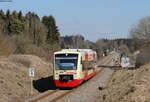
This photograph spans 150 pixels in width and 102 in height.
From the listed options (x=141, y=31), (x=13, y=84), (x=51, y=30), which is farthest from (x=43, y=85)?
(x=51, y=30)

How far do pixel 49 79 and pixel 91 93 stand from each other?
45.4 ft

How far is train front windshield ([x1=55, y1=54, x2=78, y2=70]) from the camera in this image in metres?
28.9

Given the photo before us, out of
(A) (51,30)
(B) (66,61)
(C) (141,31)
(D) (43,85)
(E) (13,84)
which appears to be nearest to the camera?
(E) (13,84)

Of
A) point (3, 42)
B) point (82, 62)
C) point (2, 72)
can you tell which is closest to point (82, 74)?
point (82, 62)

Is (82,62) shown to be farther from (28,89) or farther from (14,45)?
(14,45)

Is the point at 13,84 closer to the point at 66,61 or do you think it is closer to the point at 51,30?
the point at 66,61

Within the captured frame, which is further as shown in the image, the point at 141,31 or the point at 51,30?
the point at 51,30

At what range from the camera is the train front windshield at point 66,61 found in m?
28.9

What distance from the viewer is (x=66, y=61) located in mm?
29344

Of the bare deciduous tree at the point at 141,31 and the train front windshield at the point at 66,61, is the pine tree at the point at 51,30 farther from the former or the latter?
the train front windshield at the point at 66,61

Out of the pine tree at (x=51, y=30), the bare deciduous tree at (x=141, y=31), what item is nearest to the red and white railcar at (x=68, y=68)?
the bare deciduous tree at (x=141, y=31)

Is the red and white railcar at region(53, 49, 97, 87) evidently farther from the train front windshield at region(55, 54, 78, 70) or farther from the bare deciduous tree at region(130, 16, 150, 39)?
the bare deciduous tree at region(130, 16, 150, 39)

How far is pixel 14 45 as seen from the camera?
66375mm

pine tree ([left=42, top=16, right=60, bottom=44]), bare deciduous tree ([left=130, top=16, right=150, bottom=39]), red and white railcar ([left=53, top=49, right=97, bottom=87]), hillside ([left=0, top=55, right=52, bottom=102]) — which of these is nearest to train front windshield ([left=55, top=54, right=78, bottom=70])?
red and white railcar ([left=53, top=49, right=97, bottom=87])
